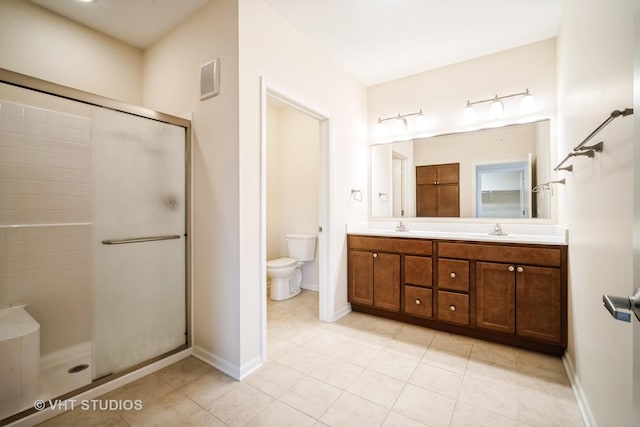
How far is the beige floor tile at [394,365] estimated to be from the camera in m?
1.83

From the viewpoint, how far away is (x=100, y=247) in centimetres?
174

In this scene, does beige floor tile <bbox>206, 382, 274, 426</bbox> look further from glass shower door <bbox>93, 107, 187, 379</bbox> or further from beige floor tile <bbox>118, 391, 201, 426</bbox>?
glass shower door <bbox>93, 107, 187, 379</bbox>

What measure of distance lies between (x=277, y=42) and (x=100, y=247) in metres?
1.89

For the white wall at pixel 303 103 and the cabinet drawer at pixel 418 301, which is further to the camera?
the cabinet drawer at pixel 418 301

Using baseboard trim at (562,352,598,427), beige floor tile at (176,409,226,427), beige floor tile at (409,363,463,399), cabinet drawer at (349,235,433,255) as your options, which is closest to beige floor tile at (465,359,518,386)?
beige floor tile at (409,363,463,399)

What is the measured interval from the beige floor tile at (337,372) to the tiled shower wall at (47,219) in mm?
1680

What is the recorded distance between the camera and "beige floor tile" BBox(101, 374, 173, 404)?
1.62m

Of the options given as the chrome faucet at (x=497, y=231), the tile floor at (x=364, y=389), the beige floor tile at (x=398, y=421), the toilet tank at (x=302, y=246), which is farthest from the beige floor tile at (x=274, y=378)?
the chrome faucet at (x=497, y=231)

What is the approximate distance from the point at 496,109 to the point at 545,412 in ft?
7.69

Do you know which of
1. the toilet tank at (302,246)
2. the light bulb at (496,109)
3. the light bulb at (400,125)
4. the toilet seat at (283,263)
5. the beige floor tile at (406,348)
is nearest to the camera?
the beige floor tile at (406,348)

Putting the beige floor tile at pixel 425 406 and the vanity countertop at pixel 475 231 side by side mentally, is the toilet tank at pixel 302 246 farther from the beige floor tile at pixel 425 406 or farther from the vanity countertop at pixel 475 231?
the beige floor tile at pixel 425 406

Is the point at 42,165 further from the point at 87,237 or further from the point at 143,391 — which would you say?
the point at 143,391

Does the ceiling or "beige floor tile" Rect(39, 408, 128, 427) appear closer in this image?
"beige floor tile" Rect(39, 408, 128, 427)

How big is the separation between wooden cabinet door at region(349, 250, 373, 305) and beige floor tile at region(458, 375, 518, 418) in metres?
1.15
